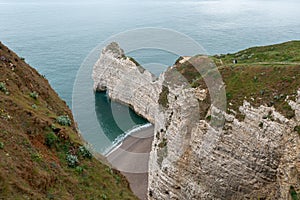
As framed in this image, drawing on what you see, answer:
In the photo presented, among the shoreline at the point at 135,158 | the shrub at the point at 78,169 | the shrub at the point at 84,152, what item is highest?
the shrub at the point at 84,152

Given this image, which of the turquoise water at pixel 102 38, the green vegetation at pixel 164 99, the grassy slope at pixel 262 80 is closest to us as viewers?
the grassy slope at pixel 262 80

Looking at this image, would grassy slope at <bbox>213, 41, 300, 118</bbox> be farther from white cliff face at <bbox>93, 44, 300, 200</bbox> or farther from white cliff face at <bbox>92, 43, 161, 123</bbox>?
white cliff face at <bbox>92, 43, 161, 123</bbox>

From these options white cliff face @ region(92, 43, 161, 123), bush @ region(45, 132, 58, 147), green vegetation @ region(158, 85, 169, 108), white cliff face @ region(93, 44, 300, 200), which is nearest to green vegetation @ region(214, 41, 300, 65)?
green vegetation @ region(158, 85, 169, 108)

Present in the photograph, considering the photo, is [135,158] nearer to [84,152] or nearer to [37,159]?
[84,152]

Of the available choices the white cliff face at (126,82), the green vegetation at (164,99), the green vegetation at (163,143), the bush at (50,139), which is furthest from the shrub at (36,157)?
the white cliff face at (126,82)

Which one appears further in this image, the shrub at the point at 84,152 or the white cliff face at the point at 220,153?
the white cliff face at the point at 220,153

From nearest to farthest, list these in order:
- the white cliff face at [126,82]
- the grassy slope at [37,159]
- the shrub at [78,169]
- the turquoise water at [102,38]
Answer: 1. the grassy slope at [37,159]
2. the shrub at [78,169]
3. the white cliff face at [126,82]
4. the turquoise water at [102,38]

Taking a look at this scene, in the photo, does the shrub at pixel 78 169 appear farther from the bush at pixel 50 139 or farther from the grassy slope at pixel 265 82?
the grassy slope at pixel 265 82
